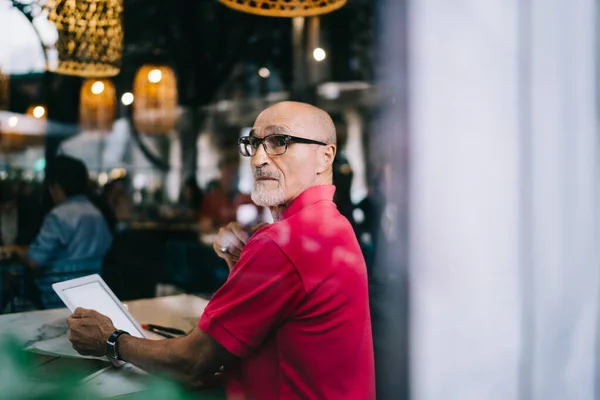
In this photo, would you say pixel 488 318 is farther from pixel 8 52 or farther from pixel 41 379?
pixel 8 52

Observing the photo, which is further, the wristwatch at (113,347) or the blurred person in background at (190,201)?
the blurred person in background at (190,201)

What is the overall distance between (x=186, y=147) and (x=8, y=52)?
27.0 feet

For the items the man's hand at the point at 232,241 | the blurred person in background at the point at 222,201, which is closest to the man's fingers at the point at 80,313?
the man's hand at the point at 232,241

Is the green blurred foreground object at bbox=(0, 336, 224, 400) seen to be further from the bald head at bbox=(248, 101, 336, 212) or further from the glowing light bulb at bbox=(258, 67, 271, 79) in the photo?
the glowing light bulb at bbox=(258, 67, 271, 79)

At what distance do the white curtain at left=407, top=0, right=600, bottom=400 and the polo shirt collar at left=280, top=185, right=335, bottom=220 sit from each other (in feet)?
1.15

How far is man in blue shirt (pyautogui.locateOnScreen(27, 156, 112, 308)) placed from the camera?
319 cm

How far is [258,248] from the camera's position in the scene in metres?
1.40

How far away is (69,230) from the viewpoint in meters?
3.45

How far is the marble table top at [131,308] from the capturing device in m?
1.44

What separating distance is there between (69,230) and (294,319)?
8.19 ft

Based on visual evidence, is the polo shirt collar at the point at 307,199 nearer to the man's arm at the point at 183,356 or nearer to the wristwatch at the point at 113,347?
the man's arm at the point at 183,356

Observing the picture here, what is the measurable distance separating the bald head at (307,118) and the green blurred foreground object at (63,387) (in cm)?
77

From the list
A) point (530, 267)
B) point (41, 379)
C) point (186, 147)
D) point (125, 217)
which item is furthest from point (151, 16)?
point (186, 147)

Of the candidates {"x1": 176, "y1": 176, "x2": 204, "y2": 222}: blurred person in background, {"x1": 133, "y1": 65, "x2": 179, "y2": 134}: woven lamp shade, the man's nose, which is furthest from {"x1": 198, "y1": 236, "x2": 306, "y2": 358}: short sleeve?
{"x1": 176, "y1": 176, "x2": 204, "y2": 222}: blurred person in background
